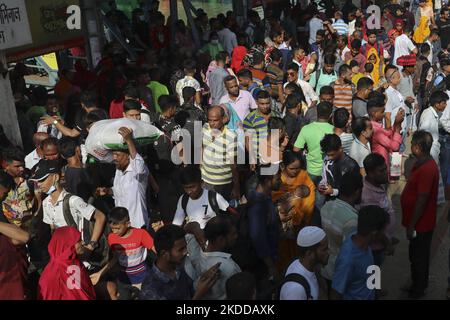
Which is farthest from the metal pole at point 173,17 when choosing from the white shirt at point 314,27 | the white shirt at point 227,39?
the white shirt at point 314,27

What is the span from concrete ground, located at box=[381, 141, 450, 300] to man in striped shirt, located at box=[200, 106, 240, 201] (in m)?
1.90

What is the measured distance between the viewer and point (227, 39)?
13.6m

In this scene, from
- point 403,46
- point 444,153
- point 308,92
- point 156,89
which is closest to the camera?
point 444,153

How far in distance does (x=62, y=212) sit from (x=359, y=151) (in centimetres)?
324

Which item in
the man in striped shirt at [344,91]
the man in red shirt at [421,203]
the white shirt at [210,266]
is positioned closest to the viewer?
the white shirt at [210,266]

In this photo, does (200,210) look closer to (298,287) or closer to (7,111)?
(298,287)

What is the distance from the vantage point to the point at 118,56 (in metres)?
11.3

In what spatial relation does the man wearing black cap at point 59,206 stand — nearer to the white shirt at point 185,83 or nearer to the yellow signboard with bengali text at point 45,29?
the white shirt at point 185,83

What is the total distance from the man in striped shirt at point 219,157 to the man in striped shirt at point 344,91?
2579 millimetres

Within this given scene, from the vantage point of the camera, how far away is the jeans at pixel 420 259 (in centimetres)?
590

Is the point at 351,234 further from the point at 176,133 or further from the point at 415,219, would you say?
the point at 176,133

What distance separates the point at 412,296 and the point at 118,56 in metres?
7.19

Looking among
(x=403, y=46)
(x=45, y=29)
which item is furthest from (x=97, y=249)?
(x=403, y=46)
